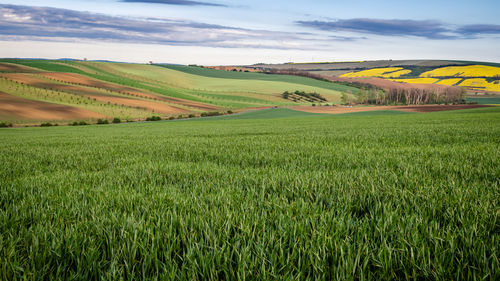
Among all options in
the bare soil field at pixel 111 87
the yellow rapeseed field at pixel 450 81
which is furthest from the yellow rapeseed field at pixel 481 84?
the bare soil field at pixel 111 87

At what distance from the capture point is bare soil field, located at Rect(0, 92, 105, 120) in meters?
42.2

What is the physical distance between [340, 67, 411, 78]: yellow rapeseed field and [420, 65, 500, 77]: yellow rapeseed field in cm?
1128

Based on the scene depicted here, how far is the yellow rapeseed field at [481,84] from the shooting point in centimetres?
10594

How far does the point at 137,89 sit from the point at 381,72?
412ft

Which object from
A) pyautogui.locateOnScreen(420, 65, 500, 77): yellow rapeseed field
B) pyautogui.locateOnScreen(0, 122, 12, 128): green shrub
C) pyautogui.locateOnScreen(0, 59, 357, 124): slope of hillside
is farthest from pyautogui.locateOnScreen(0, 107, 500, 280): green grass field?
pyautogui.locateOnScreen(420, 65, 500, 77): yellow rapeseed field

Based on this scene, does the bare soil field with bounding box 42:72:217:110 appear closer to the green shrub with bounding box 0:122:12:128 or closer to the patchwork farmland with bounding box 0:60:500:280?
the green shrub with bounding box 0:122:12:128

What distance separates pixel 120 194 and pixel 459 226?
2.89 m

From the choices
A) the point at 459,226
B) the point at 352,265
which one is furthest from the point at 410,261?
the point at 459,226

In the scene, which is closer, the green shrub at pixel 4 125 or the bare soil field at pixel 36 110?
the green shrub at pixel 4 125

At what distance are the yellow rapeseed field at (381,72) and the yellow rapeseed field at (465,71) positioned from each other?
37.0ft

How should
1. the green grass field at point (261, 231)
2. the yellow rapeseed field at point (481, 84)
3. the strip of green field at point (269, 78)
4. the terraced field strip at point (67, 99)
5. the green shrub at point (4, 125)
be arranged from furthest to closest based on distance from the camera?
the strip of green field at point (269, 78) < the yellow rapeseed field at point (481, 84) < the terraced field strip at point (67, 99) < the green shrub at point (4, 125) < the green grass field at point (261, 231)

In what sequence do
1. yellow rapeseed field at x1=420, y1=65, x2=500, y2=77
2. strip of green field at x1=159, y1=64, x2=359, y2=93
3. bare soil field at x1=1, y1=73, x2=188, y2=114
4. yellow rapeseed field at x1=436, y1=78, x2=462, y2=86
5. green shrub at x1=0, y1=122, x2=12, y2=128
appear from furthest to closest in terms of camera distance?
1. yellow rapeseed field at x1=420, y1=65, x2=500, y2=77
2. yellow rapeseed field at x1=436, y1=78, x2=462, y2=86
3. strip of green field at x1=159, y1=64, x2=359, y2=93
4. bare soil field at x1=1, y1=73, x2=188, y2=114
5. green shrub at x1=0, y1=122, x2=12, y2=128

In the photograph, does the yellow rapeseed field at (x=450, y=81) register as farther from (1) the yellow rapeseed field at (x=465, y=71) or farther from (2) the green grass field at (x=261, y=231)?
(2) the green grass field at (x=261, y=231)

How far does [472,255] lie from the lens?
5.66 feet
